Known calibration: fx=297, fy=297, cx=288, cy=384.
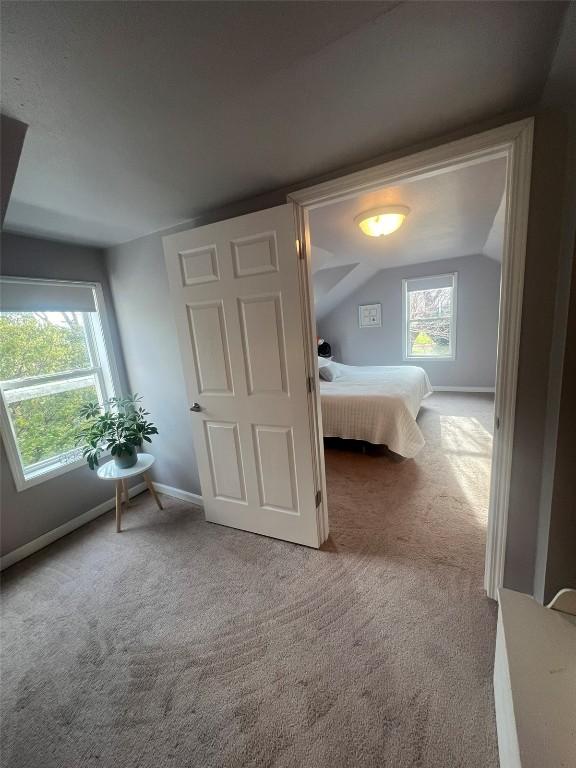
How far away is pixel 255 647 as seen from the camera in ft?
4.44

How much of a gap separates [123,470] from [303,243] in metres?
2.03

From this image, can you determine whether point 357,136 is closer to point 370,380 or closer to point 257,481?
point 257,481

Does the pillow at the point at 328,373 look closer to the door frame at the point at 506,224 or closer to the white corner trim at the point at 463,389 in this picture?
the door frame at the point at 506,224

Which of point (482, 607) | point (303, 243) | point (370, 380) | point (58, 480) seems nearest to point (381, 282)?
point (370, 380)

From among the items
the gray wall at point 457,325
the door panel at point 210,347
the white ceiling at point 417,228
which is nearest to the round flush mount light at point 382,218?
the white ceiling at point 417,228

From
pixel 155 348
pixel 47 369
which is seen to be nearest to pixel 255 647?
pixel 155 348

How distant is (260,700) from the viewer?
1.16 meters

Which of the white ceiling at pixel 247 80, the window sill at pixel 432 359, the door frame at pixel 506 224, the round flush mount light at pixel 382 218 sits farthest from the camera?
the window sill at pixel 432 359

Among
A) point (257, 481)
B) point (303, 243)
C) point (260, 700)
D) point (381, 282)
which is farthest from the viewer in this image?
point (381, 282)

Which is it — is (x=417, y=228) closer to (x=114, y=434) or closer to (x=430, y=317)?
(x=430, y=317)

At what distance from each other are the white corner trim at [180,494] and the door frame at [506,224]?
5.66 ft

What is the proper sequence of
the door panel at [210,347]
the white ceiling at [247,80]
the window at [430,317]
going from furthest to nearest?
the window at [430,317]
the door panel at [210,347]
the white ceiling at [247,80]

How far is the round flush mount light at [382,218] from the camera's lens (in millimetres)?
2145

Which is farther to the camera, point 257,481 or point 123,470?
point 123,470
